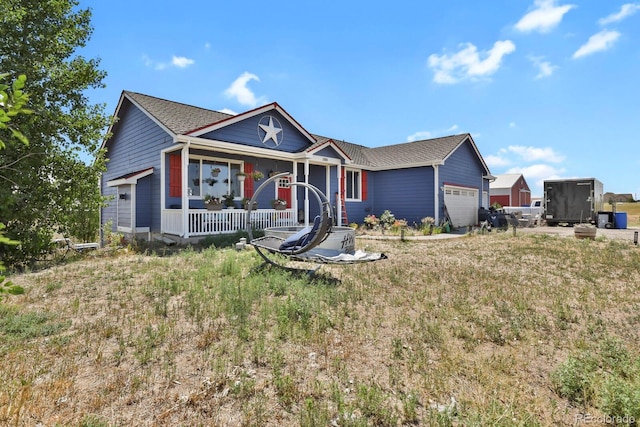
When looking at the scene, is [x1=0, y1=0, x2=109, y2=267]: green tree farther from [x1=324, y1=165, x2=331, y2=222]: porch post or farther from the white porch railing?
[x1=324, y1=165, x2=331, y2=222]: porch post

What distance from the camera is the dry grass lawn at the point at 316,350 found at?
236cm

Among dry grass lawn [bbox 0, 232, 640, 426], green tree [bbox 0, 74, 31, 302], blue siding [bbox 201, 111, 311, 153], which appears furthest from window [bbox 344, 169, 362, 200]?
green tree [bbox 0, 74, 31, 302]

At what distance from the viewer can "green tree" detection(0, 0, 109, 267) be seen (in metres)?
6.85

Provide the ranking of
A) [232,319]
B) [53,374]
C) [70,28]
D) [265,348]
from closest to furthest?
[53,374] → [265,348] → [232,319] → [70,28]

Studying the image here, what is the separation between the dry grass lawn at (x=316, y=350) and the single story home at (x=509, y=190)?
113 ft

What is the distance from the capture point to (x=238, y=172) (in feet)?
41.6

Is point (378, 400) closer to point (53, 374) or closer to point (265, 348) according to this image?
point (265, 348)

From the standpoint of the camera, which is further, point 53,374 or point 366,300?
point 366,300

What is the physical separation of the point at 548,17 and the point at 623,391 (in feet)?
33.3

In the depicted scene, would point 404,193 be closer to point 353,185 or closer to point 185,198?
point 353,185

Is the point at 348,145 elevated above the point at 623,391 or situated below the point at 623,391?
above

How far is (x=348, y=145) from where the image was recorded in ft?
67.9

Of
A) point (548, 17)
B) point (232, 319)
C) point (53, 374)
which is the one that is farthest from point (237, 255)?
point (548, 17)

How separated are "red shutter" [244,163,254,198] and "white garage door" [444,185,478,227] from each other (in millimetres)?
10093
